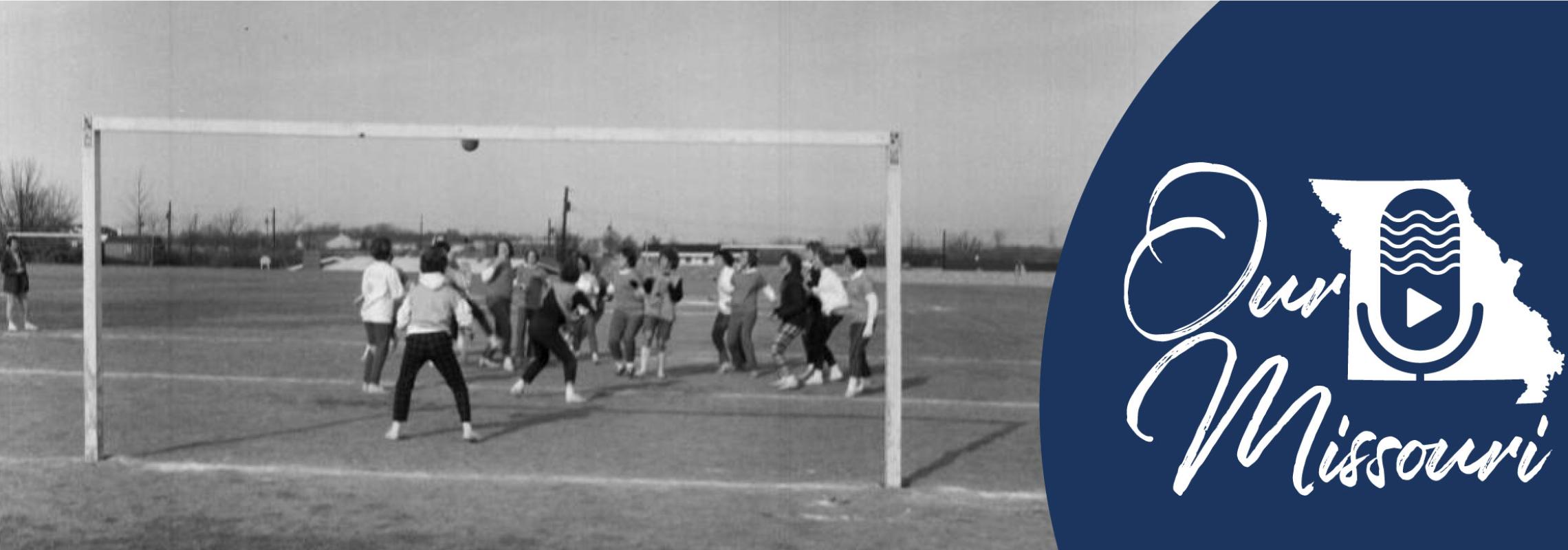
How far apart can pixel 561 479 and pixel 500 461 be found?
85 cm

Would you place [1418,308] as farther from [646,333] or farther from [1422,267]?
[646,333]

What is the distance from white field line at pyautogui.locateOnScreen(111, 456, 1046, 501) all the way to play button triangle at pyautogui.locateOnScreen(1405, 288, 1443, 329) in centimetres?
275

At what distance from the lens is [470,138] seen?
8.58 meters

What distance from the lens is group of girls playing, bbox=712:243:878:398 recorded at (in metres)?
13.7

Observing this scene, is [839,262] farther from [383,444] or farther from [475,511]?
[475,511]

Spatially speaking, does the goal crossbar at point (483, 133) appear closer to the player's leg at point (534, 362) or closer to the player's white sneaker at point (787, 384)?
the player's leg at point (534, 362)

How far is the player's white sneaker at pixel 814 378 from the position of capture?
49.6 ft

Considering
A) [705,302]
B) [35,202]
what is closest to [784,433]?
[35,202]

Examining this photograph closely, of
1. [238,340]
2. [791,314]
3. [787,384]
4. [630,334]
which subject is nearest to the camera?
[787,384]

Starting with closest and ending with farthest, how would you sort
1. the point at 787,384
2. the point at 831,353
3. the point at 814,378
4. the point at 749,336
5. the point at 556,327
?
the point at 556,327
the point at 787,384
the point at 831,353
the point at 814,378
the point at 749,336

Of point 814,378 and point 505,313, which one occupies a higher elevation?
point 505,313

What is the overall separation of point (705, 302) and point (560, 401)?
22.1m

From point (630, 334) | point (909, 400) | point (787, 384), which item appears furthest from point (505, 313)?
point (909, 400)

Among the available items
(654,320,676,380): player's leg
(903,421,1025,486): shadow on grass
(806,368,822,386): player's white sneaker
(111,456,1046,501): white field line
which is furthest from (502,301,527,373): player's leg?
(111,456,1046,501): white field line
